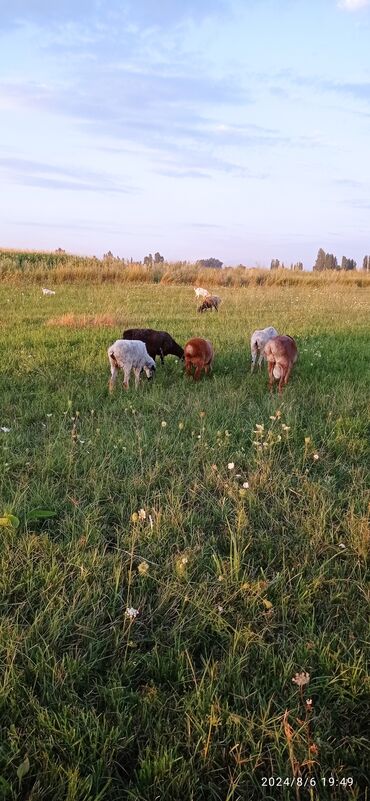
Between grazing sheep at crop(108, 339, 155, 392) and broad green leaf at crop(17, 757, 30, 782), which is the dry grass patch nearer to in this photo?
grazing sheep at crop(108, 339, 155, 392)

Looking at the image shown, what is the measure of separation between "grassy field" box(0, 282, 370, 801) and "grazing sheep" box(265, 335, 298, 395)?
713 mm

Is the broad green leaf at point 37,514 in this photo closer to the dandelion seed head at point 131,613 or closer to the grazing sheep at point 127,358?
the dandelion seed head at point 131,613

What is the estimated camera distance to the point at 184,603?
2.90 meters

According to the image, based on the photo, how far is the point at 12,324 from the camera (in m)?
11.8

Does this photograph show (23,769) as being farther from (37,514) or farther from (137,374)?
(137,374)

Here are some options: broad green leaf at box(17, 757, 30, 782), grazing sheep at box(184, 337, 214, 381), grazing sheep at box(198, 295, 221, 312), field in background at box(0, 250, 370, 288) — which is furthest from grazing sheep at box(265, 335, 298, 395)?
field in background at box(0, 250, 370, 288)

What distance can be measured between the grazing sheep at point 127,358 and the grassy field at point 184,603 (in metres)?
0.98

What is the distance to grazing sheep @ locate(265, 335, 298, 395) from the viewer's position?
22.3ft

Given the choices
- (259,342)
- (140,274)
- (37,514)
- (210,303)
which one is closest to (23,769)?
(37,514)

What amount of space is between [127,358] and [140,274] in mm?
20428

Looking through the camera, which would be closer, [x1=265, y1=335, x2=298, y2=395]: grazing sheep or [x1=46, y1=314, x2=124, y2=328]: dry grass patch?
[x1=265, y1=335, x2=298, y2=395]: grazing sheep

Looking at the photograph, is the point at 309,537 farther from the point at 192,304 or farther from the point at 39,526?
the point at 192,304

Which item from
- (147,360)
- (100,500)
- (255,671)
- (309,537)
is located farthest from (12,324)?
(255,671)

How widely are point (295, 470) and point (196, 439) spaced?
43.1 inches
